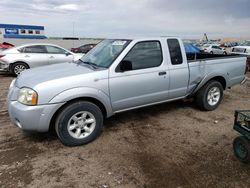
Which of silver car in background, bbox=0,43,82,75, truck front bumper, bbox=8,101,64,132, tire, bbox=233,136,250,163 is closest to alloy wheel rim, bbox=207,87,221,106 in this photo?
tire, bbox=233,136,250,163

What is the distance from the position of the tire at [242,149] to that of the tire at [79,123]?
85.7 inches

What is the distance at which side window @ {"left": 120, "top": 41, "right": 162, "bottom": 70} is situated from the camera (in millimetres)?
4270

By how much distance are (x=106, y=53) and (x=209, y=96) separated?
2.77 m

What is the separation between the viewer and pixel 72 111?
366 cm

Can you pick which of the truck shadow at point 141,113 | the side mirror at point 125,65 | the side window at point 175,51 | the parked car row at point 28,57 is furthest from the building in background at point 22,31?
the side mirror at point 125,65

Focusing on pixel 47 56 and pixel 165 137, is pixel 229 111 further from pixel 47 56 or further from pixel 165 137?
pixel 47 56

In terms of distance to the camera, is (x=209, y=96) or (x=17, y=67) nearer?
(x=209, y=96)

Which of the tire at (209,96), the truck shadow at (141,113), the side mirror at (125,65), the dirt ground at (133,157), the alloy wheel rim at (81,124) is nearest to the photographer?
the dirt ground at (133,157)

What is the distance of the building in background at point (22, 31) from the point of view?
3510 centimetres

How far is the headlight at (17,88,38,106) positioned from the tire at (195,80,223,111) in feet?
11.9

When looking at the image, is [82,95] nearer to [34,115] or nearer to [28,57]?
[34,115]

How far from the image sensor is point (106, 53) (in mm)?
4465

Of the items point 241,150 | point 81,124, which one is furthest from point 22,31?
point 241,150

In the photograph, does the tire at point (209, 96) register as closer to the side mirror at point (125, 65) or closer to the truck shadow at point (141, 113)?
the truck shadow at point (141, 113)
